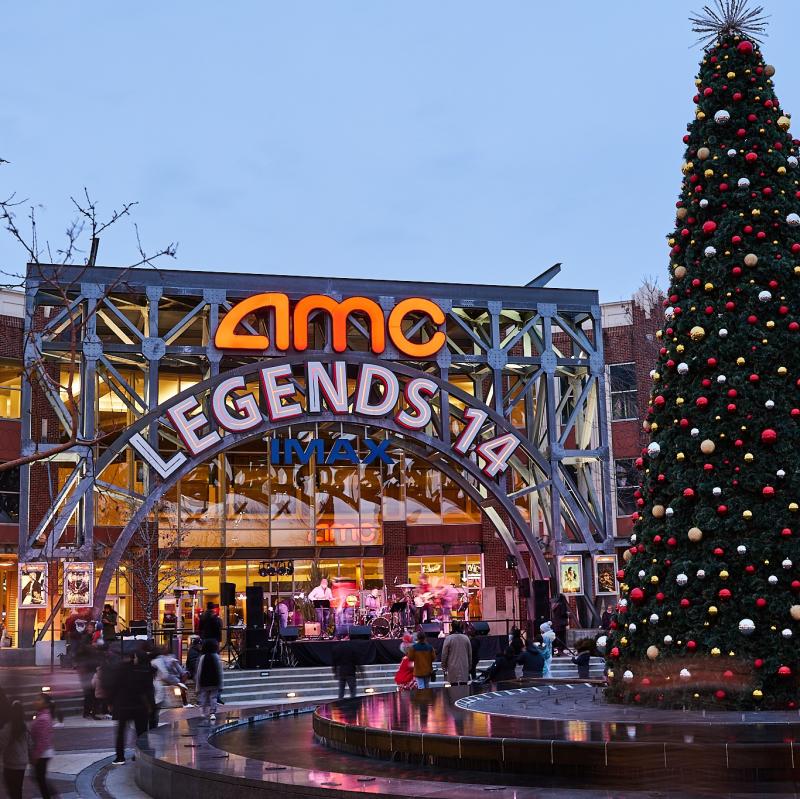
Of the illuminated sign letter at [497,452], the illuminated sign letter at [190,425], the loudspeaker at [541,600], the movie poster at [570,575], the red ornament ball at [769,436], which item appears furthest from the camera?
the movie poster at [570,575]

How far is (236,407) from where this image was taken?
36438 millimetres

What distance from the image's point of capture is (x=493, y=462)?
38469 mm

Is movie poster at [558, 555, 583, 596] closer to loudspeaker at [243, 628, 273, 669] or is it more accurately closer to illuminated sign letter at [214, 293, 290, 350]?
loudspeaker at [243, 628, 273, 669]

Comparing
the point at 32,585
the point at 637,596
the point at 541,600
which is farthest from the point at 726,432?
the point at 32,585

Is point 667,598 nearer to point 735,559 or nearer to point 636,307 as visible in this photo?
point 735,559

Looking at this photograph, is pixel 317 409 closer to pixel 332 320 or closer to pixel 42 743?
pixel 332 320

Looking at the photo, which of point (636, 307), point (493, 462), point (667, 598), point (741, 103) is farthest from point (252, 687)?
point (636, 307)

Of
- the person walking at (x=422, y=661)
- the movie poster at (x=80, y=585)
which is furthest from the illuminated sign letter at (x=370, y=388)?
the person walking at (x=422, y=661)

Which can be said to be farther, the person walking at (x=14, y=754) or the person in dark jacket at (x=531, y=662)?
the person in dark jacket at (x=531, y=662)

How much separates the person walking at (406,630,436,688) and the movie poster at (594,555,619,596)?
2009 cm

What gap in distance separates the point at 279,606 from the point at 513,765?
26.3 metres

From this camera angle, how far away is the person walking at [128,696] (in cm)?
1698

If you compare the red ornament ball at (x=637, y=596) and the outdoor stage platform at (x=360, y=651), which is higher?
the red ornament ball at (x=637, y=596)

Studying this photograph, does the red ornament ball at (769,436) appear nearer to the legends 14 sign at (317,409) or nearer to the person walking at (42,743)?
the person walking at (42,743)
